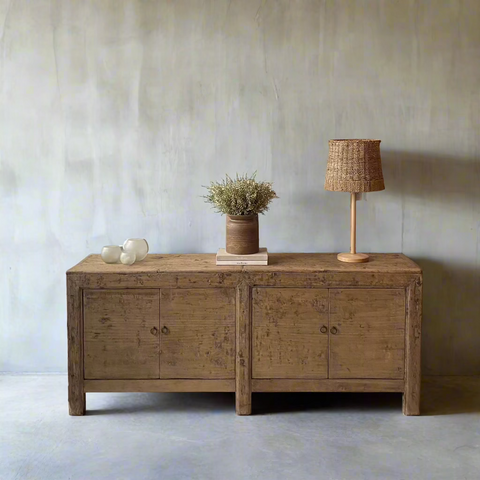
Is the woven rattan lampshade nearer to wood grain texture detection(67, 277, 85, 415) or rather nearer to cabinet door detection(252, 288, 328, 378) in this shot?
cabinet door detection(252, 288, 328, 378)

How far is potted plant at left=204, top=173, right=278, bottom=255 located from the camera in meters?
3.67

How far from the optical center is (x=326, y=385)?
140 inches

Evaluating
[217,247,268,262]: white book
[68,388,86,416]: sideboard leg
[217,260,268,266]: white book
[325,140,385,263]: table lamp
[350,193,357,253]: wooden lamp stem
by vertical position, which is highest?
[325,140,385,263]: table lamp

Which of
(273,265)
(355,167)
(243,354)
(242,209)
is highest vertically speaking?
(355,167)

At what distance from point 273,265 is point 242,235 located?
0.78 feet

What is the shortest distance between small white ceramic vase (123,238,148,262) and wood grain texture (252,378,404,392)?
93 cm

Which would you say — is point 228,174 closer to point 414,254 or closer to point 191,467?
point 414,254

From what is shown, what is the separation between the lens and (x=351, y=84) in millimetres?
3963

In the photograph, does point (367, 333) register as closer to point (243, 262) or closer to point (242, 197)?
point (243, 262)

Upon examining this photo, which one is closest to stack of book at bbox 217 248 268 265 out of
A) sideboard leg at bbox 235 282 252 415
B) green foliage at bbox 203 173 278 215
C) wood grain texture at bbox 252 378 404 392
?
sideboard leg at bbox 235 282 252 415

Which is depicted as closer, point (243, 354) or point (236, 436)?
point (236, 436)

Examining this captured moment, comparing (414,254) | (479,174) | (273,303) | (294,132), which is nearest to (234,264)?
(273,303)

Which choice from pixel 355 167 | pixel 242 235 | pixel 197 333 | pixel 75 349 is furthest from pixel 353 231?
pixel 75 349

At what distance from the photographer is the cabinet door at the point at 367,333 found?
3523mm
